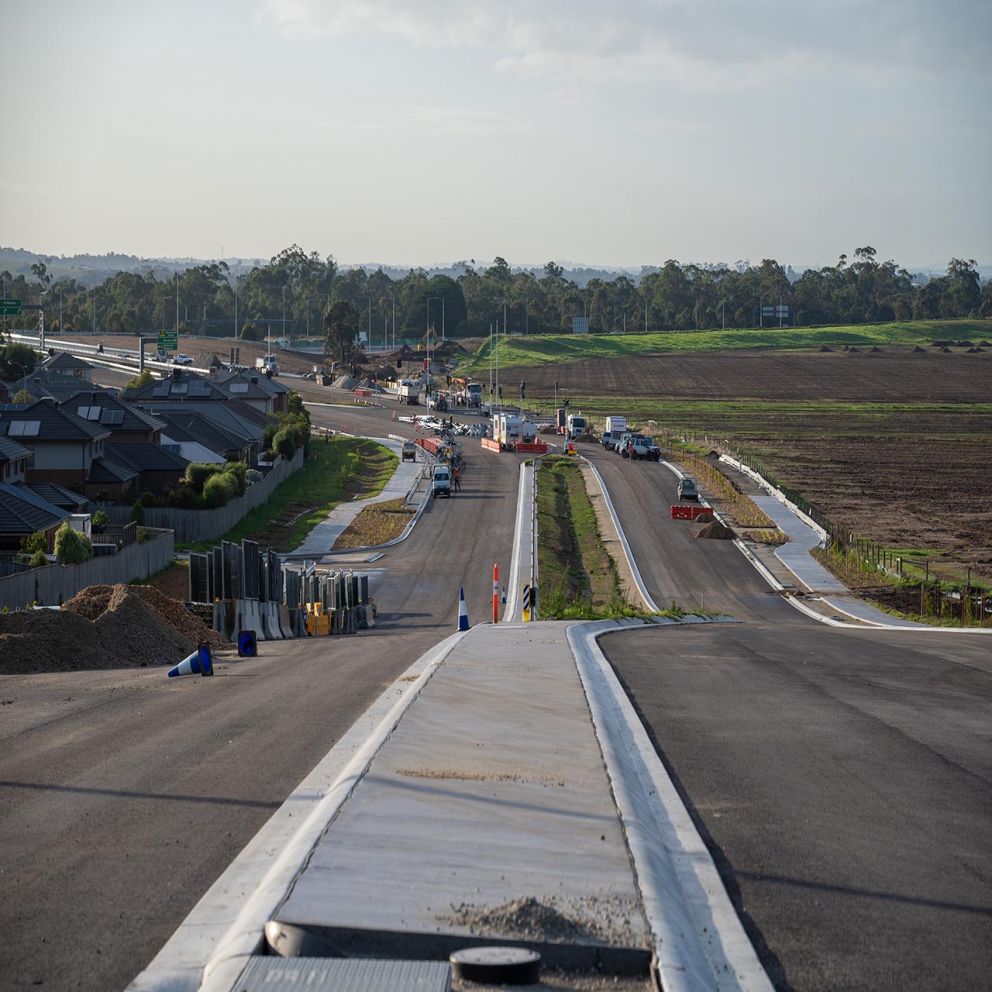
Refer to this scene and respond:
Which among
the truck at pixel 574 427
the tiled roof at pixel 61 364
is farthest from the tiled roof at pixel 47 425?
the tiled roof at pixel 61 364

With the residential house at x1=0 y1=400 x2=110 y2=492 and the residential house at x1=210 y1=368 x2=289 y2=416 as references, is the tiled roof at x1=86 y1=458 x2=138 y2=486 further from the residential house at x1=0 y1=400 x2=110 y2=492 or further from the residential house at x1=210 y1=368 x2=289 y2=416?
the residential house at x1=210 y1=368 x2=289 y2=416

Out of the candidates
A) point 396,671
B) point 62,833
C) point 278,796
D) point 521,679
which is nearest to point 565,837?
point 278,796

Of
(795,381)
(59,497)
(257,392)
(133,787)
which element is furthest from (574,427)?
(133,787)

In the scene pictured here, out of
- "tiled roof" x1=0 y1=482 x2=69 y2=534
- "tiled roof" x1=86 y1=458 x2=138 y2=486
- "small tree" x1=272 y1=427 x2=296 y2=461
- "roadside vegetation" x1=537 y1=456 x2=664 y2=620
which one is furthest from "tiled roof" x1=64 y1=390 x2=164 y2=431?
"roadside vegetation" x1=537 y1=456 x2=664 y2=620

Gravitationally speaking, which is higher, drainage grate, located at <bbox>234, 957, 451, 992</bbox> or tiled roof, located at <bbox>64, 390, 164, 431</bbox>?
drainage grate, located at <bbox>234, 957, 451, 992</bbox>

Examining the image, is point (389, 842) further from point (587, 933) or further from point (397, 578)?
point (397, 578)
